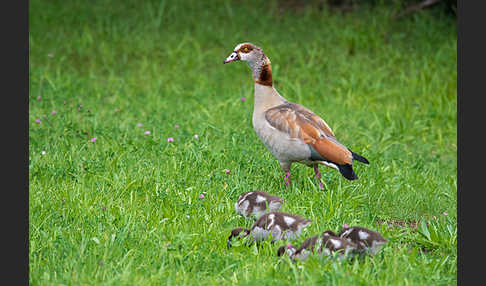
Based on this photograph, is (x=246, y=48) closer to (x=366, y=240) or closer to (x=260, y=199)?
(x=260, y=199)

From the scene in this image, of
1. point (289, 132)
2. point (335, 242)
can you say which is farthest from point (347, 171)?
point (335, 242)

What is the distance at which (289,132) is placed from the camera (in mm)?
6723

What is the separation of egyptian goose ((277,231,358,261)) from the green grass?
0.09 metres

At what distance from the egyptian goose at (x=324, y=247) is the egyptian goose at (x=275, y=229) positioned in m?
0.37

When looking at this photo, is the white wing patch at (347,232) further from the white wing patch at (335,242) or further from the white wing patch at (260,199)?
the white wing patch at (260,199)

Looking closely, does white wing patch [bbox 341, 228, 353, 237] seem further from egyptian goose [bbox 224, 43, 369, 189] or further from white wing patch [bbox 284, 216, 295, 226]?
egyptian goose [bbox 224, 43, 369, 189]

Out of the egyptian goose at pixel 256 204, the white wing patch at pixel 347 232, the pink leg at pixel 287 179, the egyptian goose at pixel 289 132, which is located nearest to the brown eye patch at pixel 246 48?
the egyptian goose at pixel 289 132

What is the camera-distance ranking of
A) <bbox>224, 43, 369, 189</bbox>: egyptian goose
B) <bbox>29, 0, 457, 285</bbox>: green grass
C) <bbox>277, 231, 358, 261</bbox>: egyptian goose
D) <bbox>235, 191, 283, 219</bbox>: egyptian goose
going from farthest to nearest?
<bbox>224, 43, 369, 189</bbox>: egyptian goose, <bbox>235, 191, 283, 219</bbox>: egyptian goose, <bbox>29, 0, 457, 285</bbox>: green grass, <bbox>277, 231, 358, 261</bbox>: egyptian goose

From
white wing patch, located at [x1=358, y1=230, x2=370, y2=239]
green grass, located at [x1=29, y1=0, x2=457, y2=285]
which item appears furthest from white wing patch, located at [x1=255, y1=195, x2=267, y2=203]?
white wing patch, located at [x1=358, y1=230, x2=370, y2=239]

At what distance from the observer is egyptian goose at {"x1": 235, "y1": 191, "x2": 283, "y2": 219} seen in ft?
19.5

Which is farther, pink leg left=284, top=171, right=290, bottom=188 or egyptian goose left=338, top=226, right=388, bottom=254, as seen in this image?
pink leg left=284, top=171, right=290, bottom=188

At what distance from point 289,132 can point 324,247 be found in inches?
76.6

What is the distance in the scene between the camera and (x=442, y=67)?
12023mm

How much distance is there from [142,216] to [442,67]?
309 inches
